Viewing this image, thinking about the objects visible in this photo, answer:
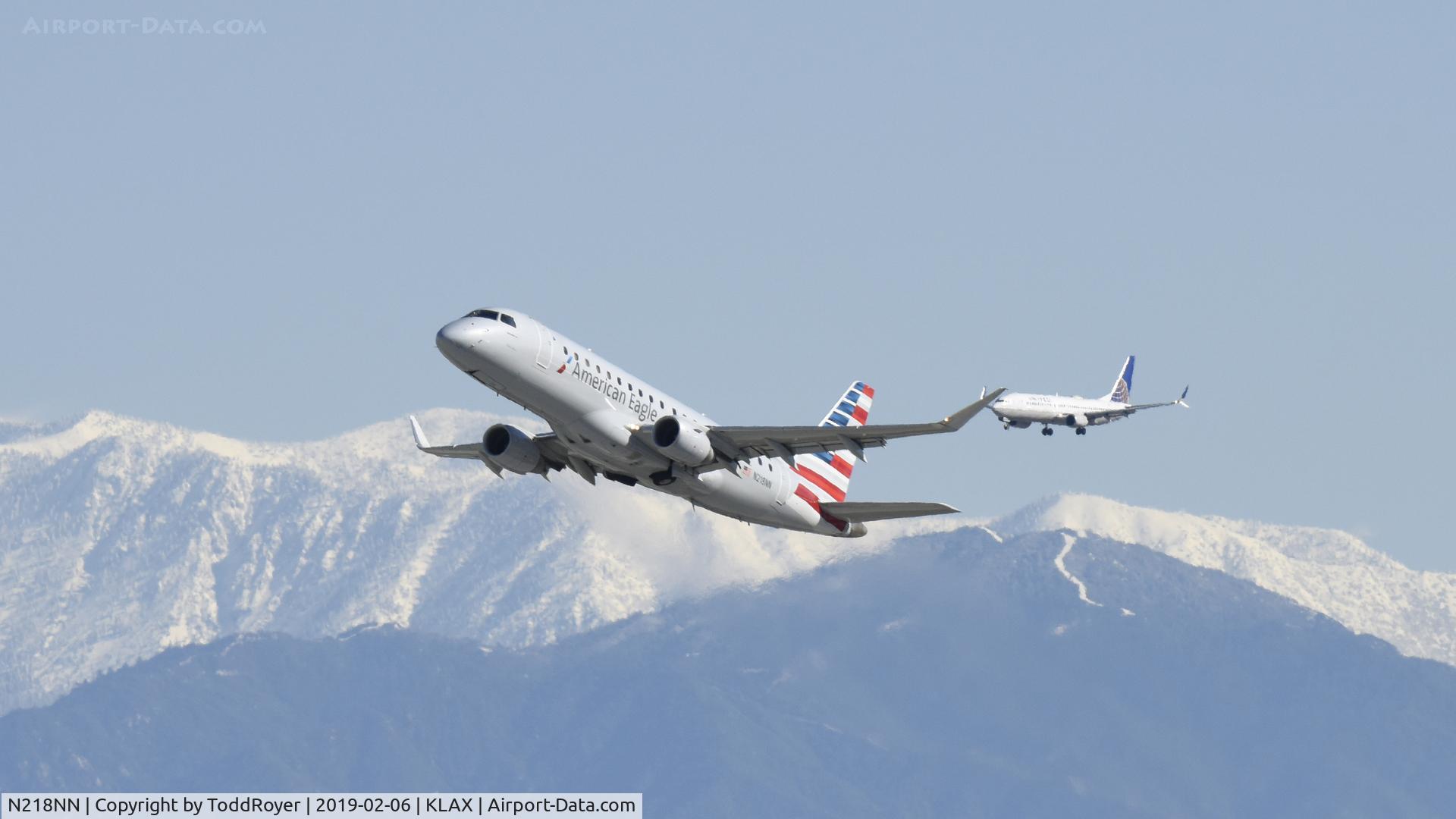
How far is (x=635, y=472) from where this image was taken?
8606 centimetres

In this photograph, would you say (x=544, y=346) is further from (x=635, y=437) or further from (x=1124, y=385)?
(x=1124, y=385)

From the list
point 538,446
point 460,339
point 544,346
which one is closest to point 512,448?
point 538,446

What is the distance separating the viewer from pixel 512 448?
86.9 metres

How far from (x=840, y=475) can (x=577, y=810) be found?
67.9 feet

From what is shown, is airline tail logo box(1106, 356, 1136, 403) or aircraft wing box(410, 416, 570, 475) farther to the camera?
airline tail logo box(1106, 356, 1136, 403)

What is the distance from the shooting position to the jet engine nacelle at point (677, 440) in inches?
3248

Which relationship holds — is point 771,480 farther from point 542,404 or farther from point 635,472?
point 542,404

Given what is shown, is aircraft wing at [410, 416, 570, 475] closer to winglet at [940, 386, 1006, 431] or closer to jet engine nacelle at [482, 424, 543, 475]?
jet engine nacelle at [482, 424, 543, 475]

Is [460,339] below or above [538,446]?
above

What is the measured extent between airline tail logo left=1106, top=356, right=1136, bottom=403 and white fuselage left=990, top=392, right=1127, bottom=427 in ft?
38.8

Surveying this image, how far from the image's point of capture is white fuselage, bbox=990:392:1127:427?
545ft

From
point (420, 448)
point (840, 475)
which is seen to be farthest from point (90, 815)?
point (840, 475)

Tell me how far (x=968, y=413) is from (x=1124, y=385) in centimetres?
11376
